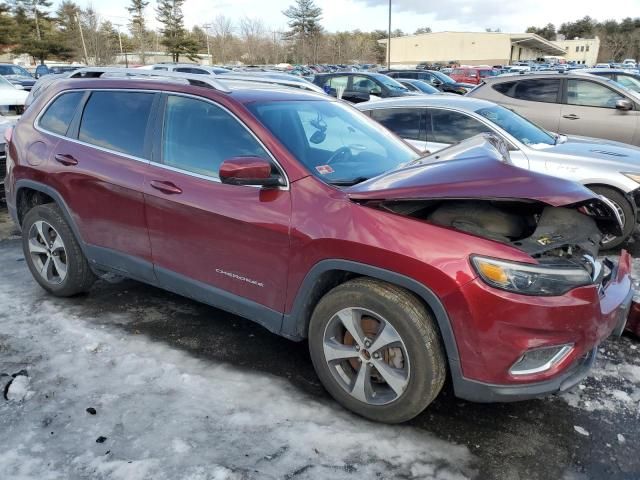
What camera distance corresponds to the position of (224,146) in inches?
124

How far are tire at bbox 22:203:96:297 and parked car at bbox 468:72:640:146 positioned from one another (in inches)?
288

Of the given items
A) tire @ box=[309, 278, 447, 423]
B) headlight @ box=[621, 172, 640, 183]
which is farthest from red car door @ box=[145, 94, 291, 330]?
headlight @ box=[621, 172, 640, 183]

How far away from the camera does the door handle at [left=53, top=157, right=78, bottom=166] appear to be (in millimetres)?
3773

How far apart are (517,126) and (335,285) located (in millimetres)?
4275

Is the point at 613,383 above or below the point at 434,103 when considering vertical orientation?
below

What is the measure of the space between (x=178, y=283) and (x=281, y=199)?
1.06 m

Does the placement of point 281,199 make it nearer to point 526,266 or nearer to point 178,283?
point 178,283

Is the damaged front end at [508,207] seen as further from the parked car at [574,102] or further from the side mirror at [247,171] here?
the parked car at [574,102]

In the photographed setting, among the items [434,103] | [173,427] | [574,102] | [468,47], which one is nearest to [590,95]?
[574,102]

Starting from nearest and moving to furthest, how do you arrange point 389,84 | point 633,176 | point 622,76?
1. point 633,176
2. point 622,76
3. point 389,84

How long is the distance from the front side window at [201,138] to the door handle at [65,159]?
0.88m

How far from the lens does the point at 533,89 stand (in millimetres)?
8805

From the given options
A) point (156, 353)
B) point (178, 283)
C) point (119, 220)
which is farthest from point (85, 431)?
point (119, 220)

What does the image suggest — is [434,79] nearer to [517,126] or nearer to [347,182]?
[517,126]
